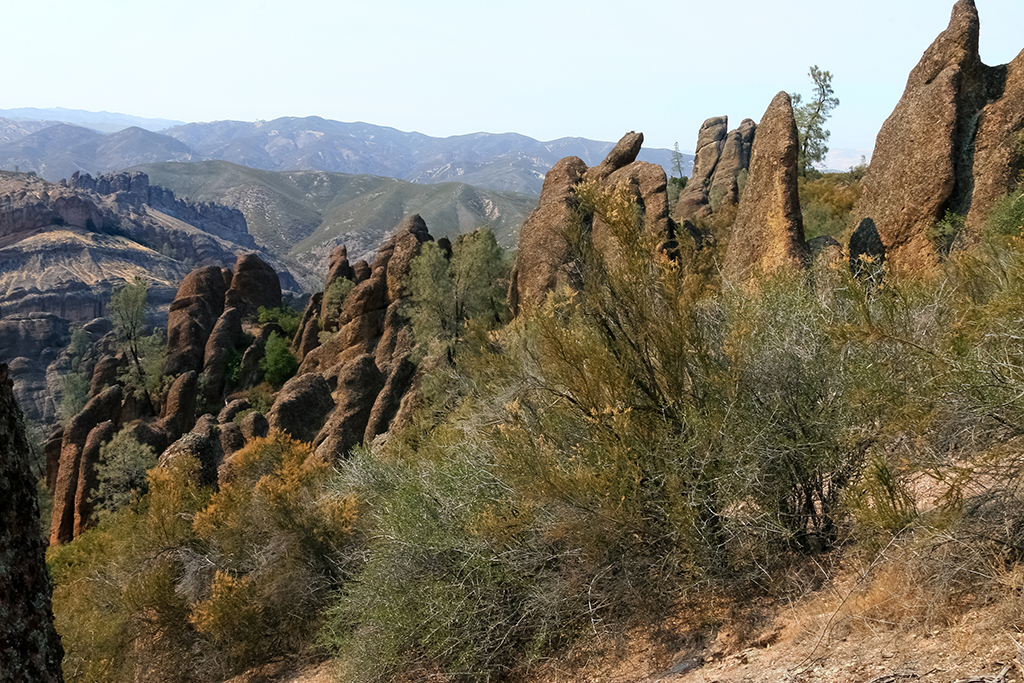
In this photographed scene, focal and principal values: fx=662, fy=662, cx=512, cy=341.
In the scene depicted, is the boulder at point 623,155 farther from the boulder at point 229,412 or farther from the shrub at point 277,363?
the shrub at point 277,363

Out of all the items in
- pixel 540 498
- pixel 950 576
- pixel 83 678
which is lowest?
pixel 83 678

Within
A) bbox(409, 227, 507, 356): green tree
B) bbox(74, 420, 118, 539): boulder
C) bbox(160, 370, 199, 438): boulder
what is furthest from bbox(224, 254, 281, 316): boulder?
bbox(74, 420, 118, 539): boulder

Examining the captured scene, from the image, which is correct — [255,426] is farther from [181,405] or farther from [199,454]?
[181,405]

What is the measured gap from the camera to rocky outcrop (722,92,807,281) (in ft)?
49.4

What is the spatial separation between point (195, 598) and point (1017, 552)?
11.2 metres

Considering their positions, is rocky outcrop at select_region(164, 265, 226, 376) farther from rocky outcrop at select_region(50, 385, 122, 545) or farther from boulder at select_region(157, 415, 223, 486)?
boulder at select_region(157, 415, 223, 486)

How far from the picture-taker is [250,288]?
40.6m

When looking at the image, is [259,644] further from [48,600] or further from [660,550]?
[48,600]

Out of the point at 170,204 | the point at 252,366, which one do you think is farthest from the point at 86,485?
the point at 170,204

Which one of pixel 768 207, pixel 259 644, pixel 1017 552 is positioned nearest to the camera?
pixel 1017 552

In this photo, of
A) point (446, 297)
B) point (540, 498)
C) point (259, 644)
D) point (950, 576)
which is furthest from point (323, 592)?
point (446, 297)

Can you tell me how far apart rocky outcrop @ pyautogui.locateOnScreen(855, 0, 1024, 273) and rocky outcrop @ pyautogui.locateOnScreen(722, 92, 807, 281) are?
7.43ft

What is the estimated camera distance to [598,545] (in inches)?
275

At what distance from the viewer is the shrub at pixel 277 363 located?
33.6 m
